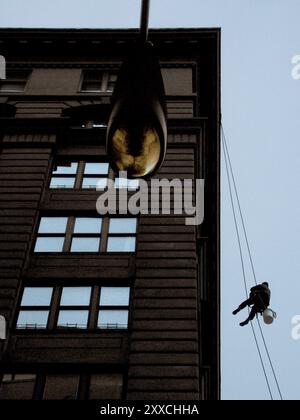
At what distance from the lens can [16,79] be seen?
95.6 feet

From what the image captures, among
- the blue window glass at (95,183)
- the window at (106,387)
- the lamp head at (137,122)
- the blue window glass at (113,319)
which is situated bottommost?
the lamp head at (137,122)

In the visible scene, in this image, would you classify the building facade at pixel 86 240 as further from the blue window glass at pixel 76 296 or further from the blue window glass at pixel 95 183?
the blue window glass at pixel 95 183

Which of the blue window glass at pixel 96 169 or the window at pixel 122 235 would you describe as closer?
the window at pixel 122 235

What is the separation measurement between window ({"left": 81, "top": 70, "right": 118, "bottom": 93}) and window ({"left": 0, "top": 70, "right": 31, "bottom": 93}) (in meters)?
3.34

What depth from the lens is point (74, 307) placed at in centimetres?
1739

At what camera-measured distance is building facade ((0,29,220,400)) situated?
50.5 feet

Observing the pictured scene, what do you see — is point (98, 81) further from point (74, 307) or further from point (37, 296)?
point (74, 307)

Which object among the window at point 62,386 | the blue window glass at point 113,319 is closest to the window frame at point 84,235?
the blue window glass at point 113,319

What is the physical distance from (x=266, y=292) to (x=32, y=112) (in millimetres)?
13929

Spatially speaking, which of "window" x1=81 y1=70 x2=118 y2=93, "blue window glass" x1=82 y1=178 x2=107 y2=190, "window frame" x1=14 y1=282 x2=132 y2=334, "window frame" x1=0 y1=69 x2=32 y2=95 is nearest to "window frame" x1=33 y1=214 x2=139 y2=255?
"window frame" x1=14 y1=282 x2=132 y2=334

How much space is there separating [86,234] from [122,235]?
1.36 meters

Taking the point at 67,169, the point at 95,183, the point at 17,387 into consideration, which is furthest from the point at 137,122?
the point at 67,169

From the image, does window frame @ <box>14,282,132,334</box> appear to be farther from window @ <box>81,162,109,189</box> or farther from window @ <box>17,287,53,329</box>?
window @ <box>81,162,109,189</box>

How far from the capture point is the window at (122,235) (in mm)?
19281
